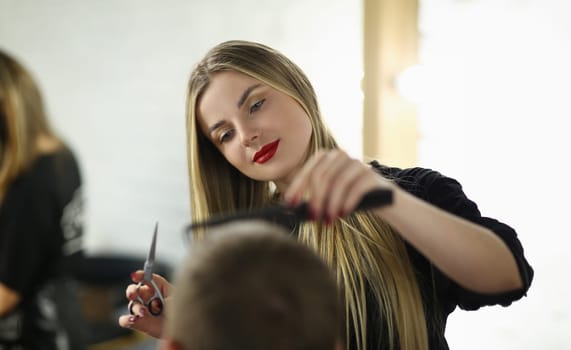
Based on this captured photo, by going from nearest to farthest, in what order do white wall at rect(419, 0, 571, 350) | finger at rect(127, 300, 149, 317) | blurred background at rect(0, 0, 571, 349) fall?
finger at rect(127, 300, 149, 317) → blurred background at rect(0, 0, 571, 349) → white wall at rect(419, 0, 571, 350)

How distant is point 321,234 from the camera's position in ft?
2.46

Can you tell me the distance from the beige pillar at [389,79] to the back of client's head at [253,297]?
1.03 metres

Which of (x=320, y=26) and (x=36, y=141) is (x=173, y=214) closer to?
(x=36, y=141)

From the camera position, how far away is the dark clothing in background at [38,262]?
72cm

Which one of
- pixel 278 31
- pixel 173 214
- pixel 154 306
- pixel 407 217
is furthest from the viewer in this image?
pixel 278 31

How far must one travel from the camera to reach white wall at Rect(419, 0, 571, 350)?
1.28 meters

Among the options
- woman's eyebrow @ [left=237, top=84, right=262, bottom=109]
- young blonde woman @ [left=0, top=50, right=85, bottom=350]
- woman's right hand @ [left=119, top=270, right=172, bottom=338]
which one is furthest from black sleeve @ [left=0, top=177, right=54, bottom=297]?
woman's eyebrow @ [left=237, top=84, right=262, bottom=109]

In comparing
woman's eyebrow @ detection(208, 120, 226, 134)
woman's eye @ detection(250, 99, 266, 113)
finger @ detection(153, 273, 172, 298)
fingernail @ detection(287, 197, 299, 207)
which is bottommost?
finger @ detection(153, 273, 172, 298)

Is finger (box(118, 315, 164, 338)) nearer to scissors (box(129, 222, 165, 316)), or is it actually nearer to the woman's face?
scissors (box(129, 222, 165, 316))

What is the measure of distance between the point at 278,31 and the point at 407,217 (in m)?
0.84

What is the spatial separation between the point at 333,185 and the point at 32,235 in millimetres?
447

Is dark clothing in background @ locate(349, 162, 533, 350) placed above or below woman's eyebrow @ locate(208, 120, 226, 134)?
below

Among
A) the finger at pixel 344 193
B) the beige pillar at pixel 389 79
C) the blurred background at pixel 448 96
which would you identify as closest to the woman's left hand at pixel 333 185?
the finger at pixel 344 193

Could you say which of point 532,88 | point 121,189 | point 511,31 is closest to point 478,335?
point 532,88
